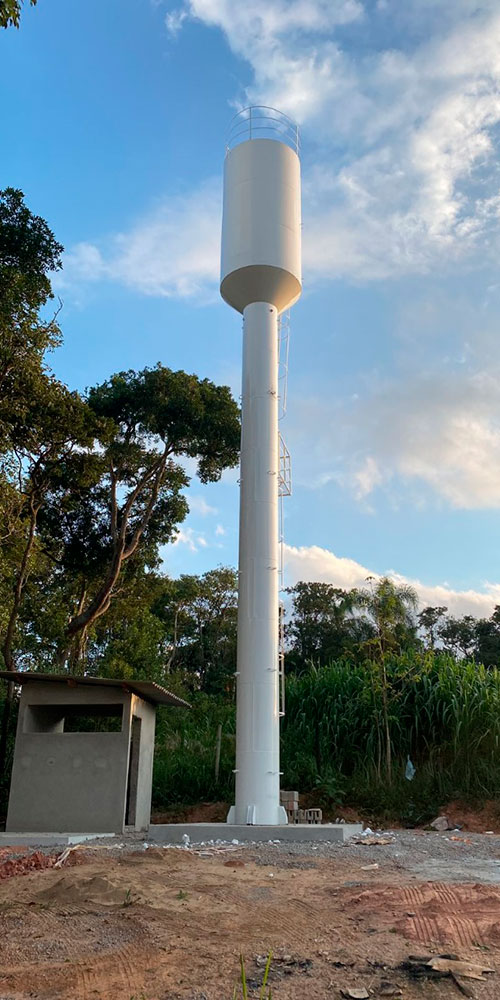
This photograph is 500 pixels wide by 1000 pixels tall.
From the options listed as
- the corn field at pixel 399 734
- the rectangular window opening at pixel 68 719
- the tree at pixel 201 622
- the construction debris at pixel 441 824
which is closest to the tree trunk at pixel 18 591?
the rectangular window opening at pixel 68 719

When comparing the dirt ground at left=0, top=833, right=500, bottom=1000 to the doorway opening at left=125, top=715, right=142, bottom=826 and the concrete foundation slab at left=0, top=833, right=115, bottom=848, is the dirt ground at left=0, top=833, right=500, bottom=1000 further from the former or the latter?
the doorway opening at left=125, top=715, right=142, bottom=826

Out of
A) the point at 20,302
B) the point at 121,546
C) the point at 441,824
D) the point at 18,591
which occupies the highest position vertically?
the point at 20,302

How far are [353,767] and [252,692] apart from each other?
14.3 ft

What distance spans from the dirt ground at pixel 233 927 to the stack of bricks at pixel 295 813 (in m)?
4.32

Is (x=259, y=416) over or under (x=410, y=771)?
over

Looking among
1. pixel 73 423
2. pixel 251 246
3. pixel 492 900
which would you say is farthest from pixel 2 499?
pixel 492 900

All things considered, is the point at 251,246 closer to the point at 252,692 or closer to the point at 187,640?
the point at 252,692

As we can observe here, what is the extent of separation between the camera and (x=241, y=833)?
10.8m

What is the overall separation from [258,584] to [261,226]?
20.7 ft

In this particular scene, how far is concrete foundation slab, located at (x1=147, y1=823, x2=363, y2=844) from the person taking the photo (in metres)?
10.4

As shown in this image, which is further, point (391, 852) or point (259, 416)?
point (259, 416)

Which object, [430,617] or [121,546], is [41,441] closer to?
[121,546]

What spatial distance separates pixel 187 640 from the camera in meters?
34.6

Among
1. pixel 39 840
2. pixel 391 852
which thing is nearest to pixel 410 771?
pixel 391 852
